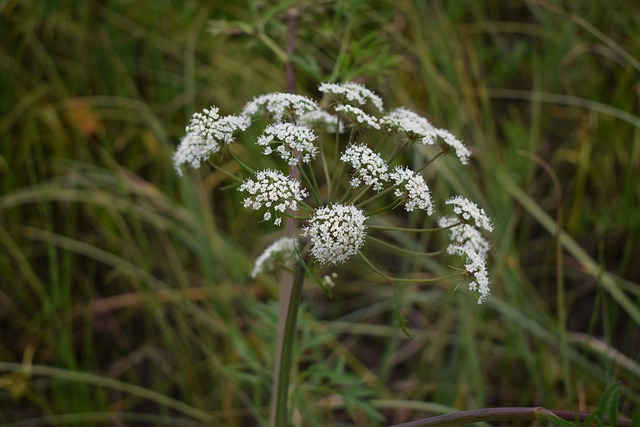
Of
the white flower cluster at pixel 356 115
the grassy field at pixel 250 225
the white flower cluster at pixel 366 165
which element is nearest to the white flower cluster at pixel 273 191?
the white flower cluster at pixel 366 165

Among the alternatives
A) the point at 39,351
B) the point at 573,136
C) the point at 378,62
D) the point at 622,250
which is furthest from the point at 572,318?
the point at 39,351

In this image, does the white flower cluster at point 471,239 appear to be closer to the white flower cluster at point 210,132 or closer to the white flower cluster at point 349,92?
the white flower cluster at point 349,92

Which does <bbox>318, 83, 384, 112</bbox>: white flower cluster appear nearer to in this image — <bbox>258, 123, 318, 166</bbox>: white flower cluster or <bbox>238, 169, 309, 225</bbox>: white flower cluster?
<bbox>258, 123, 318, 166</bbox>: white flower cluster

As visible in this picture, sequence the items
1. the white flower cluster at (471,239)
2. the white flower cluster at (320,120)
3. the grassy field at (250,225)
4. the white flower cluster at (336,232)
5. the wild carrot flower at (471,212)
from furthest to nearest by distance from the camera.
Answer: the grassy field at (250,225), the white flower cluster at (320,120), the wild carrot flower at (471,212), the white flower cluster at (471,239), the white flower cluster at (336,232)

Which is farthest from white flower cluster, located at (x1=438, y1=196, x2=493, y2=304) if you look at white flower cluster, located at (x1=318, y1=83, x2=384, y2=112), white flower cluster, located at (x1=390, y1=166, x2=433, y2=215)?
white flower cluster, located at (x1=318, y1=83, x2=384, y2=112)

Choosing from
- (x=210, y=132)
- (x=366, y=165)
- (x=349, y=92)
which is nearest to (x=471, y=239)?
(x=366, y=165)
